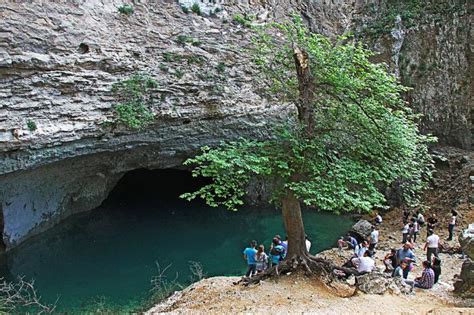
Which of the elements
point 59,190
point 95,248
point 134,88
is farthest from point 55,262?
point 134,88

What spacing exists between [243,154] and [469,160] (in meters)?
12.8

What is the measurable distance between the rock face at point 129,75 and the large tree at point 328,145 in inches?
193

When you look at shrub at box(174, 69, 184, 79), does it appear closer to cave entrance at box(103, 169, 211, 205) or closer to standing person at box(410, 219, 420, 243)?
standing person at box(410, 219, 420, 243)

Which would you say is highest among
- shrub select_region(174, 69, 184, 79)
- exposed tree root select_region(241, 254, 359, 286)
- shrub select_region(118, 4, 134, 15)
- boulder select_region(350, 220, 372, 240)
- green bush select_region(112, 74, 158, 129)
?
shrub select_region(118, 4, 134, 15)

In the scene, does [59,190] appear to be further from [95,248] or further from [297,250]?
[297,250]

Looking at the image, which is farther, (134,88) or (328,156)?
(134,88)

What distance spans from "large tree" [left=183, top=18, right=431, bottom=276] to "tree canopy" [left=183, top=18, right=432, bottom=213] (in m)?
0.02

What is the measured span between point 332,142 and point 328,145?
0.11m

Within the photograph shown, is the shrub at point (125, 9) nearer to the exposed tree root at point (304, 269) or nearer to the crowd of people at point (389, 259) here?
the crowd of people at point (389, 259)

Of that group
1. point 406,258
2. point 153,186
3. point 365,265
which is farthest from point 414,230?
point 153,186

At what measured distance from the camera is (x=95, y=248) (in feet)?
52.8

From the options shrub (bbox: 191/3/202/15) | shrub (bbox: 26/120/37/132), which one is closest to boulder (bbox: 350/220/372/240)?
shrub (bbox: 191/3/202/15)

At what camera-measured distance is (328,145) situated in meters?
9.23

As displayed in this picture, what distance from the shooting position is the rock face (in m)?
11.2
